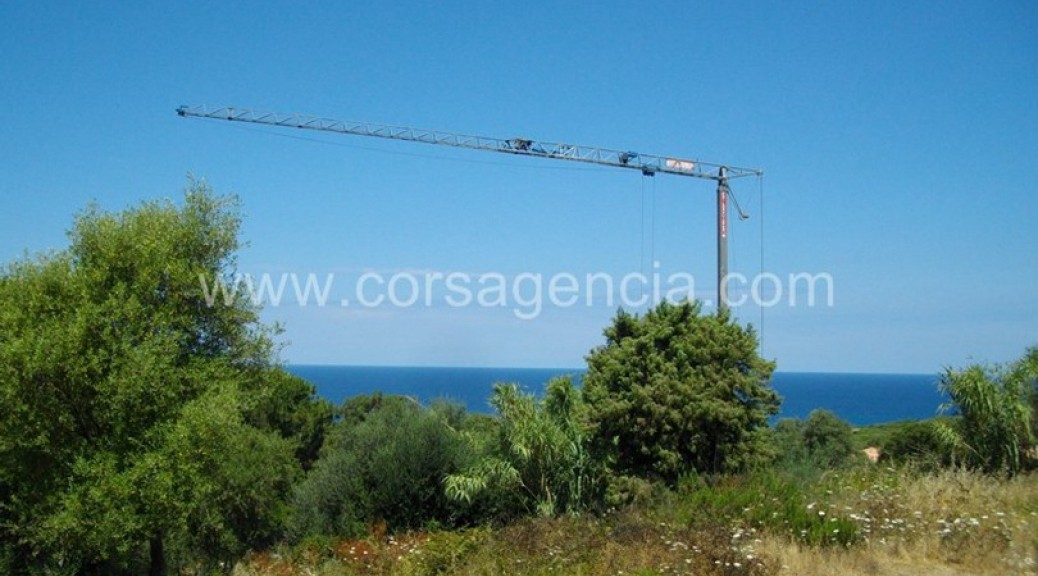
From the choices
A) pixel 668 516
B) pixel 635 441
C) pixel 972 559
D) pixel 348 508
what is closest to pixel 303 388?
pixel 348 508

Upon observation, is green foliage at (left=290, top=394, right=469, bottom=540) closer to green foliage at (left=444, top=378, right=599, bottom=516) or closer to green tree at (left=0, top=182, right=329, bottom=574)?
green foliage at (left=444, top=378, right=599, bottom=516)

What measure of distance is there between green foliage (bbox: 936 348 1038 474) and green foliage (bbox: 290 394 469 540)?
9609 millimetres

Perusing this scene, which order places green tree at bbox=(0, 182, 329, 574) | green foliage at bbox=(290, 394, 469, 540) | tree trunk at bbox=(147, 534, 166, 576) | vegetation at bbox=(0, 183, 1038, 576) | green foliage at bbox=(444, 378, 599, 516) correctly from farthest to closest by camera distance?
green foliage at bbox=(290, 394, 469, 540) → green foliage at bbox=(444, 378, 599, 516) → tree trunk at bbox=(147, 534, 166, 576) → green tree at bbox=(0, 182, 329, 574) → vegetation at bbox=(0, 183, 1038, 576)

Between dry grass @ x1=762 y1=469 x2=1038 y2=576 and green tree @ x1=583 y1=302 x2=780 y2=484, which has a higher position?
green tree @ x1=583 y1=302 x2=780 y2=484

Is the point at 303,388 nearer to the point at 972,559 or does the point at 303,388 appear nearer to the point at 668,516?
the point at 668,516

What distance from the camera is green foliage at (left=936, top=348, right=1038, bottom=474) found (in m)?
14.9

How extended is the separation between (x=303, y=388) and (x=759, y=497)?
1051 inches

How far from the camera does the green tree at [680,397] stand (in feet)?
47.1

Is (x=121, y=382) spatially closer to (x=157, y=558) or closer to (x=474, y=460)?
(x=157, y=558)

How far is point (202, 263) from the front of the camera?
1466 cm

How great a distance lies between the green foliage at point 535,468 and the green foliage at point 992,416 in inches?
272

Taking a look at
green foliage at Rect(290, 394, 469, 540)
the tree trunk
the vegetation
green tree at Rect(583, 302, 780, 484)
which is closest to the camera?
the vegetation

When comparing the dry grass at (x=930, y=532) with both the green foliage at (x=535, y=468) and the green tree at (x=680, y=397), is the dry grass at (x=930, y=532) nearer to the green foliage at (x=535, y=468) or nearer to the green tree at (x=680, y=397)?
the green tree at (x=680, y=397)

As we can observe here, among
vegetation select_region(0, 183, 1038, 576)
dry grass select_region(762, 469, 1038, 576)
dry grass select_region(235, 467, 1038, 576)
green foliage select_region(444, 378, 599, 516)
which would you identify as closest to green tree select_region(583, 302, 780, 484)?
vegetation select_region(0, 183, 1038, 576)
